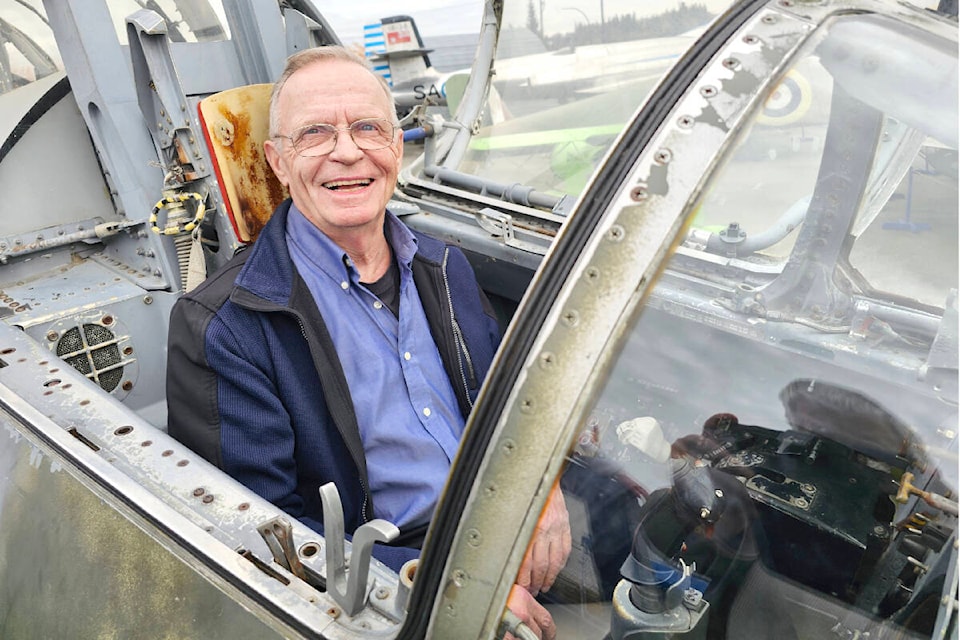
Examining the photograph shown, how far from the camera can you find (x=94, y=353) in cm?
208

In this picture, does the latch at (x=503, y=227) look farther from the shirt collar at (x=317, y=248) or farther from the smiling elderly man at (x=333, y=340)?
the shirt collar at (x=317, y=248)

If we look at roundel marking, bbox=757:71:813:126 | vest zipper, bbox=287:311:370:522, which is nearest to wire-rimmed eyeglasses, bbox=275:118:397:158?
vest zipper, bbox=287:311:370:522

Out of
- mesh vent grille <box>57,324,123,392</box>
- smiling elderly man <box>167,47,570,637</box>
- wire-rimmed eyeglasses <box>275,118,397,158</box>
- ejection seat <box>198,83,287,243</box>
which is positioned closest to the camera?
smiling elderly man <box>167,47,570,637</box>

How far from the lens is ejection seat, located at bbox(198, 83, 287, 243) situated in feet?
5.98

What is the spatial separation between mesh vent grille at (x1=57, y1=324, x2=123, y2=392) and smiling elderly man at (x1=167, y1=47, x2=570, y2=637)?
0.79 metres

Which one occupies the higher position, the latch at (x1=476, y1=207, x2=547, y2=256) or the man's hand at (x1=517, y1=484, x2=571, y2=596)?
the man's hand at (x1=517, y1=484, x2=571, y2=596)

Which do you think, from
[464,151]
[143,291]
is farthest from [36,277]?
[464,151]

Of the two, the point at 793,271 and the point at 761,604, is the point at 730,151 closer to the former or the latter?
the point at 761,604

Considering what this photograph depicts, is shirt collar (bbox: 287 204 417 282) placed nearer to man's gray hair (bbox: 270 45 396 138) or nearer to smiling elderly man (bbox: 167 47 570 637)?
smiling elderly man (bbox: 167 47 570 637)

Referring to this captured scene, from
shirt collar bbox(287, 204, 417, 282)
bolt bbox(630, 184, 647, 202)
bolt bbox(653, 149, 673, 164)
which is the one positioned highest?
bolt bbox(653, 149, 673, 164)

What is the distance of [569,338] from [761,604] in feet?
1.88

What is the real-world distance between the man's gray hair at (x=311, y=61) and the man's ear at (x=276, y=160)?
3 centimetres

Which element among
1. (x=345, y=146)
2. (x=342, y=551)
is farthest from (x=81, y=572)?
(x=345, y=146)

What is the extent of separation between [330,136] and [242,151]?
1.46 ft
